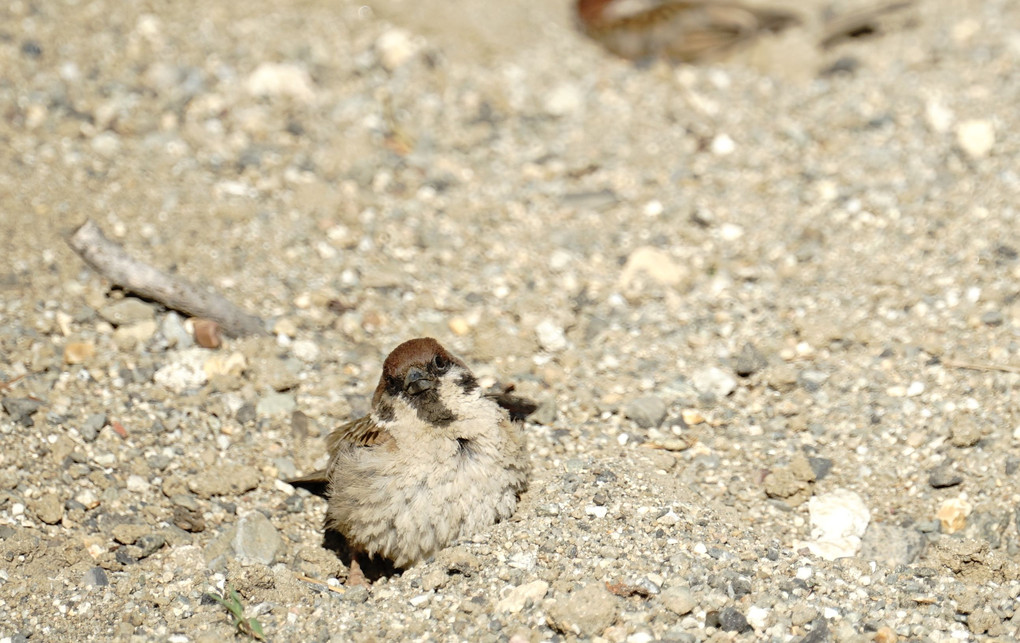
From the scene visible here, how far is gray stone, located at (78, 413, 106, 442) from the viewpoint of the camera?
422cm

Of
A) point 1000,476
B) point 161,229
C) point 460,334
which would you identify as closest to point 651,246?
point 460,334

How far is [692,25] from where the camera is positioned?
6594 millimetres

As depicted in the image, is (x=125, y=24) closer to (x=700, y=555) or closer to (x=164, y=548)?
(x=164, y=548)

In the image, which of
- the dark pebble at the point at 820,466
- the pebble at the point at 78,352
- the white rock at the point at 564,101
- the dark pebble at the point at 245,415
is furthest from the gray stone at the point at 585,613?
the white rock at the point at 564,101

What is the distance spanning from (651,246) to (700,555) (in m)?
2.09

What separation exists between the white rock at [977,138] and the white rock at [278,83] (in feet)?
12.2

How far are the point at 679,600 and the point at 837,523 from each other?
0.84m

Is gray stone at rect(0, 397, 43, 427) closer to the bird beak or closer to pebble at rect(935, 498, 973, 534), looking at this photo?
the bird beak

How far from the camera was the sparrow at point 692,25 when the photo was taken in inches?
257

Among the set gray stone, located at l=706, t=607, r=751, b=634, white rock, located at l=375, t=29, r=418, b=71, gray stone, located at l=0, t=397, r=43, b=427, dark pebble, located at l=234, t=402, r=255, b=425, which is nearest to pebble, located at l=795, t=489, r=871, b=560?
gray stone, located at l=706, t=607, r=751, b=634

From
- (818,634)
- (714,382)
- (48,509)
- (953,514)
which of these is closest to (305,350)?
(48,509)

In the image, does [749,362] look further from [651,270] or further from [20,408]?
[20,408]

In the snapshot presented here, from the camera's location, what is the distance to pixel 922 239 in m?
5.17

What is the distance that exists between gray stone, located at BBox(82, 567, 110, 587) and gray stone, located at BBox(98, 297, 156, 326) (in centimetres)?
133
